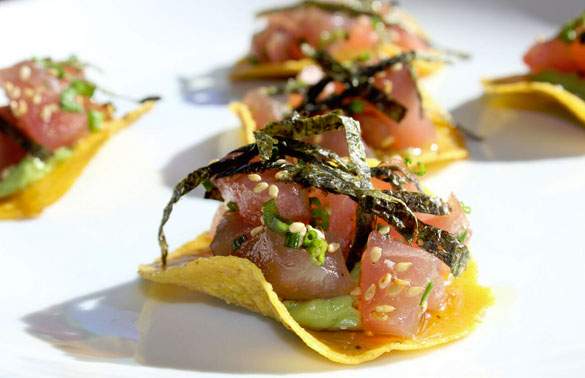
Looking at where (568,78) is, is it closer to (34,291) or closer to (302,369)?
(302,369)

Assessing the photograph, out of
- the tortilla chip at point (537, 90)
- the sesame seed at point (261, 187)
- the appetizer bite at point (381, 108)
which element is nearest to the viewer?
the sesame seed at point (261, 187)

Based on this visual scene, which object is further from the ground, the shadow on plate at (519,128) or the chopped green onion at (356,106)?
the chopped green onion at (356,106)

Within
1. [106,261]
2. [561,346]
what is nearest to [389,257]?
[561,346]

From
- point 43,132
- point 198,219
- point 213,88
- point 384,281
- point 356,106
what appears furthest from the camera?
point 213,88

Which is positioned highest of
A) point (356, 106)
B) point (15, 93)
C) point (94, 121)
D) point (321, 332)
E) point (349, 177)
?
point (15, 93)

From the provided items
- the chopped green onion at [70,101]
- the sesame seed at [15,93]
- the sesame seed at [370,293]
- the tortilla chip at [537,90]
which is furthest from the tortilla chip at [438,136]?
the sesame seed at [370,293]

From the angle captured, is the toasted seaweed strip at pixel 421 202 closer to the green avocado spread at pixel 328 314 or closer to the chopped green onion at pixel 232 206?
the green avocado spread at pixel 328 314

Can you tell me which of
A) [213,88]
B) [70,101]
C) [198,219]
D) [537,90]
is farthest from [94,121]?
[537,90]

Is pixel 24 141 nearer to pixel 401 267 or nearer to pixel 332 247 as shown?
pixel 332 247

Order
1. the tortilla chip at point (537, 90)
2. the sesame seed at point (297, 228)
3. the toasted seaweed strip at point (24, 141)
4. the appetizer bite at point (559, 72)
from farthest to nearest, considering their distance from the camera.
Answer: the appetizer bite at point (559, 72), the tortilla chip at point (537, 90), the toasted seaweed strip at point (24, 141), the sesame seed at point (297, 228)
